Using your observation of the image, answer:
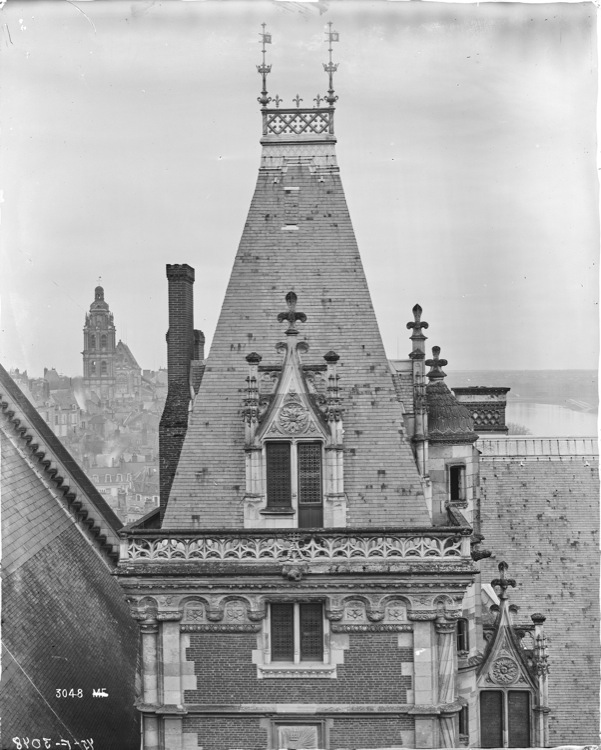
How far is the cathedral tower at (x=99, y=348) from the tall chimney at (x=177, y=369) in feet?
15.2

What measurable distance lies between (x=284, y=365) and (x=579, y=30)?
31.4ft

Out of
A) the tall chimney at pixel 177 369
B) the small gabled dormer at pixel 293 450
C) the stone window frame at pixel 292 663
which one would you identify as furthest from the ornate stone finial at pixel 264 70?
the stone window frame at pixel 292 663

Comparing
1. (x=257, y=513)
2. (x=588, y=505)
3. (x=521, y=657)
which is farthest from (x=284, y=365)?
(x=588, y=505)

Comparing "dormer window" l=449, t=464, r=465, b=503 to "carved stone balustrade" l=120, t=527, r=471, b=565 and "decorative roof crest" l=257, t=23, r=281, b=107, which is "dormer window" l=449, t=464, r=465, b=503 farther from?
"decorative roof crest" l=257, t=23, r=281, b=107

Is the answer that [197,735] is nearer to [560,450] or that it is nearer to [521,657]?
[521,657]

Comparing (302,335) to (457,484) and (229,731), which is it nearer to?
(457,484)

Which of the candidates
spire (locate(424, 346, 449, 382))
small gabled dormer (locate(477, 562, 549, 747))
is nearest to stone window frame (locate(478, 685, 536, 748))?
small gabled dormer (locate(477, 562, 549, 747))

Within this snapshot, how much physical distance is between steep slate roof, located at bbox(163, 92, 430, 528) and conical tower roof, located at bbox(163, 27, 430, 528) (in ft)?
0.08

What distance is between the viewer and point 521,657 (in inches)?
1005

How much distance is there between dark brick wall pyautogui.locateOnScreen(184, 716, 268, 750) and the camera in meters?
22.3

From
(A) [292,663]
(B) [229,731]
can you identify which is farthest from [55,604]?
(A) [292,663]

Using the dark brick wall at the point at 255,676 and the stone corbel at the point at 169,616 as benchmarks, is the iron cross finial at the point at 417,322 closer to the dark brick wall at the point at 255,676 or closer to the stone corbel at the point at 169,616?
the dark brick wall at the point at 255,676

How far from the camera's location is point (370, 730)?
2230cm

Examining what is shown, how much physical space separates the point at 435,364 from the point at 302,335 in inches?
147
